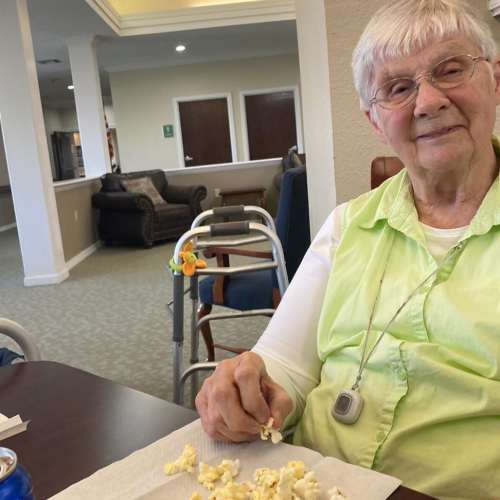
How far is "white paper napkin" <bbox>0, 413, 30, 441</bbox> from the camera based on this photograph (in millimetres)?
772

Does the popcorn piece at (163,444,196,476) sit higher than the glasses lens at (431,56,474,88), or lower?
lower

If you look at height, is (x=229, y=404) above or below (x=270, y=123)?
below

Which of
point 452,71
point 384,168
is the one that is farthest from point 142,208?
point 452,71

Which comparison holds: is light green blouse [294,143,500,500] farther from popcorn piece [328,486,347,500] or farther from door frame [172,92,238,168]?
door frame [172,92,238,168]

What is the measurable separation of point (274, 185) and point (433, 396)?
709cm

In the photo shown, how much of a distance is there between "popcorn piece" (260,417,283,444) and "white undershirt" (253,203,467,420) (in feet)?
0.65

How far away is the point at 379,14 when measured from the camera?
902 millimetres

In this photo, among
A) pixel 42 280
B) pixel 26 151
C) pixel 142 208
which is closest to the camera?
pixel 26 151

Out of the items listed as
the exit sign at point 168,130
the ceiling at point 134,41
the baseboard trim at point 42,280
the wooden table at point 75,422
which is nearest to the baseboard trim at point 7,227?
the ceiling at point 134,41

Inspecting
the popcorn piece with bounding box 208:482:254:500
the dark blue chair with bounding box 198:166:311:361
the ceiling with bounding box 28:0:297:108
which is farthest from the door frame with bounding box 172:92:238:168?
the popcorn piece with bounding box 208:482:254:500

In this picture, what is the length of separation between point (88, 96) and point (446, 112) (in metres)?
6.54

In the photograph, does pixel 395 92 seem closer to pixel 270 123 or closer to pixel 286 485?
pixel 286 485

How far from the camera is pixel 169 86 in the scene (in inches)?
375

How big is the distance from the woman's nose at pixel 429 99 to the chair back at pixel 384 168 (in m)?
0.71
